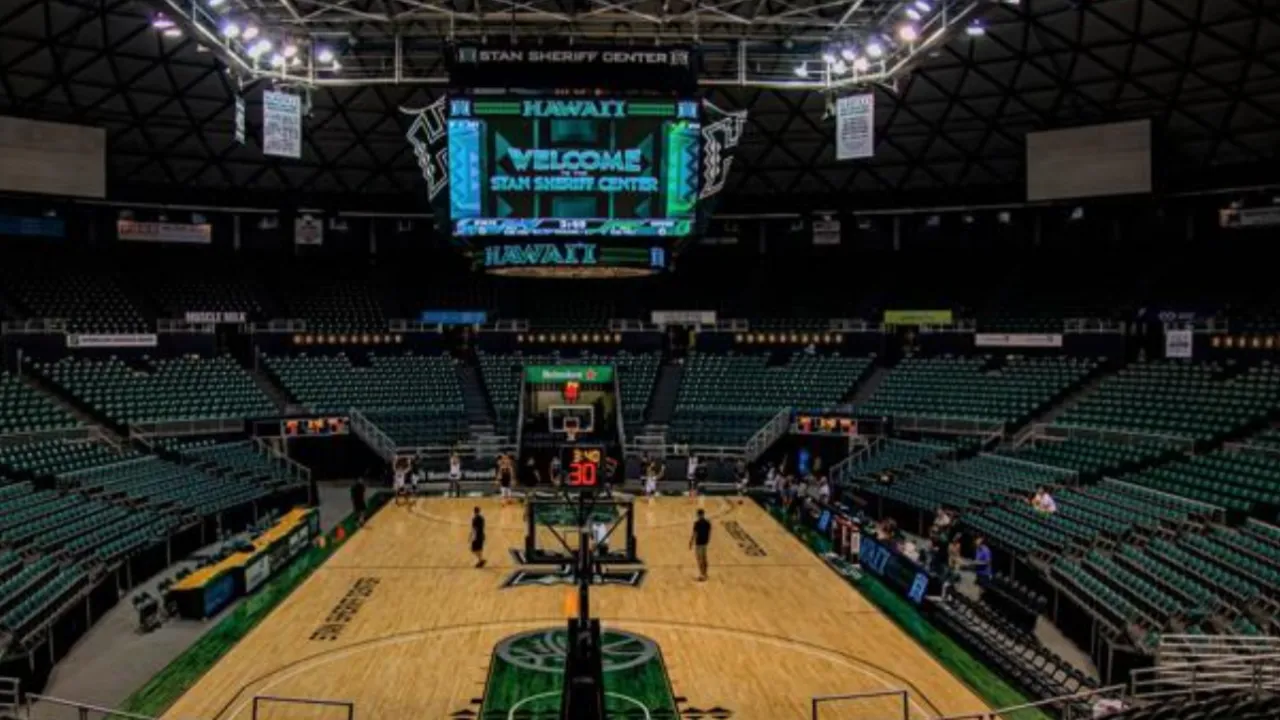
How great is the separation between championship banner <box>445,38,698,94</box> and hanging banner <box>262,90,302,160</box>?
4.27 metres

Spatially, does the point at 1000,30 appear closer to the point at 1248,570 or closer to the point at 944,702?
the point at 1248,570

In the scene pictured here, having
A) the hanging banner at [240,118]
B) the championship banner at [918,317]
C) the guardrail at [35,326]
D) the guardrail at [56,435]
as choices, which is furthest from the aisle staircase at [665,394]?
the guardrail at [35,326]

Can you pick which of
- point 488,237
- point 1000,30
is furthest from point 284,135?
point 1000,30

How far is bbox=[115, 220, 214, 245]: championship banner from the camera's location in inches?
1823

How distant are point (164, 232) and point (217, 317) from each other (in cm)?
Answer: 490

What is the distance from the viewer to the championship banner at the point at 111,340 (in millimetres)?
40281

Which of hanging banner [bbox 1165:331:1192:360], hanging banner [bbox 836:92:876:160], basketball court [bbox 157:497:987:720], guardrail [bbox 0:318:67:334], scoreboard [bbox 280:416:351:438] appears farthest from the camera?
scoreboard [bbox 280:416:351:438]

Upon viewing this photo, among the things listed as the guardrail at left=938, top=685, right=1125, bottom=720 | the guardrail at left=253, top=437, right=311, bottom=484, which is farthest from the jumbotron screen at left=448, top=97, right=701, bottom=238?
the guardrail at left=938, top=685, right=1125, bottom=720

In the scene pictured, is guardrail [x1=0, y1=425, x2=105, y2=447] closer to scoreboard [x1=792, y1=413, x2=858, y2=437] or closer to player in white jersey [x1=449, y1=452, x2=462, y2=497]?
player in white jersey [x1=449, y1=452, x2=462, y2=497]

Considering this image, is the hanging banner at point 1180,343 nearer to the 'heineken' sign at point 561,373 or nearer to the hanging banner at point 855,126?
the hanging banner at point 855,126

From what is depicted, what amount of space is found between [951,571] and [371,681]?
12559 mm

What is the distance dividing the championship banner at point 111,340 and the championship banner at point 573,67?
2118cm

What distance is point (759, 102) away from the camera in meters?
42.2

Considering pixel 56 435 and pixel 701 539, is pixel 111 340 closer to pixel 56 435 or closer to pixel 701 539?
pixel 56 435
